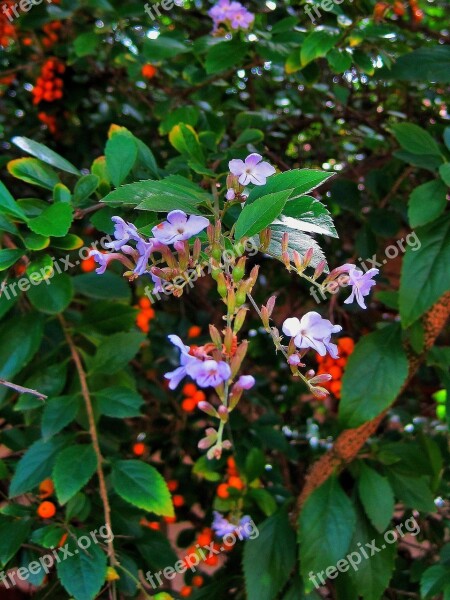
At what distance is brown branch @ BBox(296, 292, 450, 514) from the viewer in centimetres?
99

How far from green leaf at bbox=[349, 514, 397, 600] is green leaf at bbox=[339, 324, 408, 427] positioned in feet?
0.80

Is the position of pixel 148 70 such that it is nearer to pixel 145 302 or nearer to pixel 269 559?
pixel 145 302

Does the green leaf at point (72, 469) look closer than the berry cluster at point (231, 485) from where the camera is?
Yes

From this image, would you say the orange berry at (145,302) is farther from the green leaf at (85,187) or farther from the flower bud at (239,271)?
the flower bud at (239,271)

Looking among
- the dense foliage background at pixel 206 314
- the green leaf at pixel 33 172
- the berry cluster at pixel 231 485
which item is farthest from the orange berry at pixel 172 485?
the green leaf at pixel 33 172

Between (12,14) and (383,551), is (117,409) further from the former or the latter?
(12,14)

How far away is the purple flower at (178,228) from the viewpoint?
0.52m

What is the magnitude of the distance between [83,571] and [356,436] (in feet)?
1.66

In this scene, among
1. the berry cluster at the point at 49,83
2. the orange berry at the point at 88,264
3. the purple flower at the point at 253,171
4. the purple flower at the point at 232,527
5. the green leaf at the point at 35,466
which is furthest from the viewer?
the berry cluster at the point at 49,83

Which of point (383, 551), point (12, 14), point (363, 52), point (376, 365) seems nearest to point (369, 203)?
point (363, 52)

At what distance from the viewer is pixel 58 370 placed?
970 mm

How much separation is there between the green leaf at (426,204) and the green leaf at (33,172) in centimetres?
48

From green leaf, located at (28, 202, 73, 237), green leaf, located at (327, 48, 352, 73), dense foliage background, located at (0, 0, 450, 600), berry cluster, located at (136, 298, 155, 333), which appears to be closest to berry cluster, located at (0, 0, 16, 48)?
dense foliage background, located at (0, 0, 450, 600)

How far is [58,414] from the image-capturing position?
2.89 ft
